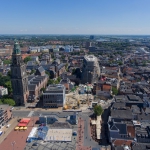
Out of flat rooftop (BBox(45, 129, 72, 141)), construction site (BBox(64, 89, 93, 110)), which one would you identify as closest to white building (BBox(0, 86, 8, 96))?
construction site (BBox(64, 89, 93, 110))

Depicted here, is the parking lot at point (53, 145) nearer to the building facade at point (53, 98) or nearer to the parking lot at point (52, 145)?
the parking lot at point (52, 145)

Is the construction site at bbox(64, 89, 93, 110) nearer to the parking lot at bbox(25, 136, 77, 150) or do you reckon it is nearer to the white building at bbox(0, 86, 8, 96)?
the parking lot at bbox(25, 136, 77, 150)

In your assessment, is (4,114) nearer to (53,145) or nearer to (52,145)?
(52,145)

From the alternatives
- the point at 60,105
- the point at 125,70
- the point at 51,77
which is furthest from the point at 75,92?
the point at 125,70

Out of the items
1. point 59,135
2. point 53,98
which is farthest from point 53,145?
point 53,98

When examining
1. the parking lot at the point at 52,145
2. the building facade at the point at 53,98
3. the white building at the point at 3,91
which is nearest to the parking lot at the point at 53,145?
the parking lot at the point at 52,145

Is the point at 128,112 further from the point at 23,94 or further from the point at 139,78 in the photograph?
the point at 139,78
